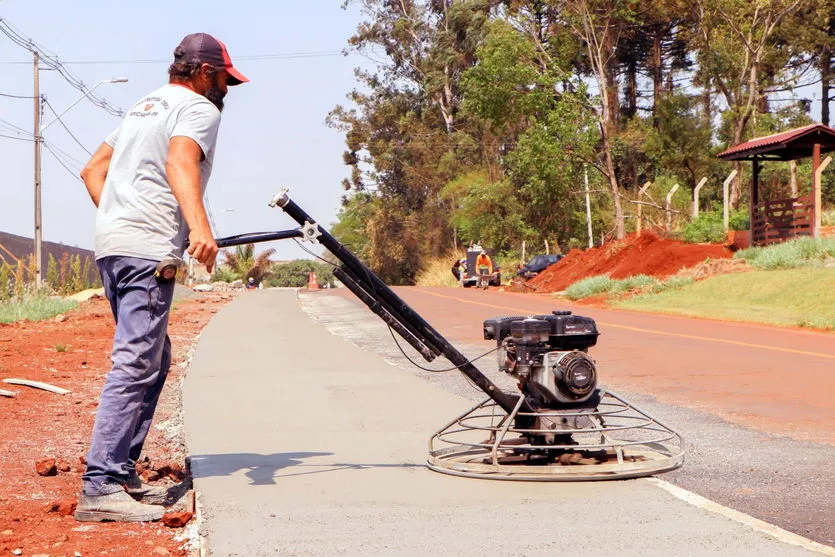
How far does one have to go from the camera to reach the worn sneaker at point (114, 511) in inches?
188

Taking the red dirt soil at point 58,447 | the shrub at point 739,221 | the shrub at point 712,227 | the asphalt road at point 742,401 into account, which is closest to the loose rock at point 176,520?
the red dirt soil at point 58,447

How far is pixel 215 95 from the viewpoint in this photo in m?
5.32

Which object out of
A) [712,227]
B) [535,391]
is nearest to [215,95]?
[535,391]

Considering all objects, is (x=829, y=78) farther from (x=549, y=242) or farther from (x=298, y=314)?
(x=298, y=314)

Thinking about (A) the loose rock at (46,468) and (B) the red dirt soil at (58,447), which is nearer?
(B) the red dirt soil at (58,447)

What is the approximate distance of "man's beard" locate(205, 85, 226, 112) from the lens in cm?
530

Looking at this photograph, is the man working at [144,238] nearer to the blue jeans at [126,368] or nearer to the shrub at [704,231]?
the blue jeans at [126,368]

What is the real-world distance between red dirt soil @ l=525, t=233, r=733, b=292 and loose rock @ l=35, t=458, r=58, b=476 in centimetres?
2784

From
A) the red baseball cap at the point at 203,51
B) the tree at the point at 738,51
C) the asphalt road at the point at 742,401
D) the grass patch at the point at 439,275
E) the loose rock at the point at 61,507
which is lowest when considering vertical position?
the asphalt road at the point at 742,401

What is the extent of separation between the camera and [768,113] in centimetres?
5412

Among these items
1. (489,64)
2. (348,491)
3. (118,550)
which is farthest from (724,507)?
(489,64)

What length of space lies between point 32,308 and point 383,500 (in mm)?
18354

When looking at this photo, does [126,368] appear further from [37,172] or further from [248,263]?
[248,263]

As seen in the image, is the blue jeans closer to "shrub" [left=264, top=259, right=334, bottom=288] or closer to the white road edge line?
the white road edge line
